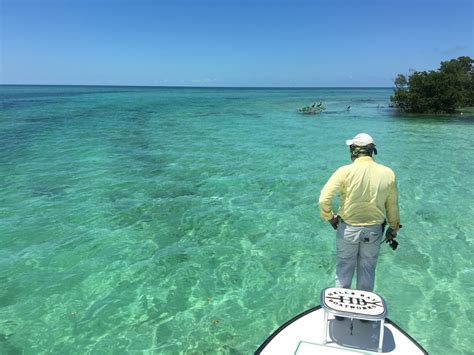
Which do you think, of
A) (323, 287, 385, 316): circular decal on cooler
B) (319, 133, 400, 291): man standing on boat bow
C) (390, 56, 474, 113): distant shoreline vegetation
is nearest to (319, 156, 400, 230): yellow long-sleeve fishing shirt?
(319, 133, 400, 291): man standing on boat bow

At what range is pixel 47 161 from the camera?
61.4 feet

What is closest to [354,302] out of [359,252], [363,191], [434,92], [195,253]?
[359,252]

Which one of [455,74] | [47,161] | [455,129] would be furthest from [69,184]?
[455,74]

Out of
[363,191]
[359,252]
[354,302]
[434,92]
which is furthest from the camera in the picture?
[434,92]

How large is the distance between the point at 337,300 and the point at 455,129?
104 ft

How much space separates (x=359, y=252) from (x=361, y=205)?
0.71m

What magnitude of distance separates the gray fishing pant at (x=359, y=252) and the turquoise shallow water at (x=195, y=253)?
1873mm

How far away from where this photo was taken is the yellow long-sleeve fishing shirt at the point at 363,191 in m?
4.64

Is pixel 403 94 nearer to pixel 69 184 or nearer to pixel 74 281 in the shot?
pixel 69 184

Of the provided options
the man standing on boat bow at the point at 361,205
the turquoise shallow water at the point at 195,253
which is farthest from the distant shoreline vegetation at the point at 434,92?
the man standing on boat bow at the point at 361,205

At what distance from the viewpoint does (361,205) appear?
470 cm

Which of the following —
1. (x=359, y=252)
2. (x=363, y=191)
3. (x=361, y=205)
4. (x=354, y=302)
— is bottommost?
(x=354, y=302)

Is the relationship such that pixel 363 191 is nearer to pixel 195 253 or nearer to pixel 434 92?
pixel 195 253

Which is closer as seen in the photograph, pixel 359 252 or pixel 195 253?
pixel 359 252
